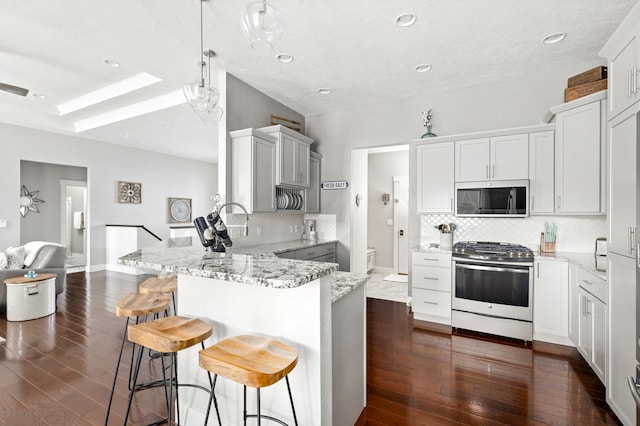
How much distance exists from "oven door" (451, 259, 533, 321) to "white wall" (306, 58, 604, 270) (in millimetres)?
1022

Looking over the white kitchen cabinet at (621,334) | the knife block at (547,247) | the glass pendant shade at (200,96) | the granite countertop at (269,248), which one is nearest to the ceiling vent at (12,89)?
the glass pendant shade at (200,96)

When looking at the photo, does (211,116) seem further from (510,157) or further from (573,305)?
(573,305)

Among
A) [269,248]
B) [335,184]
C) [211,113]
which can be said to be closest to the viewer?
[211,113]

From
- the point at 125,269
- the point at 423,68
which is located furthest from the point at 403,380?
the point at 125,269

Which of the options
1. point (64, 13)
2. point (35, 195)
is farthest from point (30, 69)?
point (35, 195)

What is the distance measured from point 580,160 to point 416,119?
196 cm

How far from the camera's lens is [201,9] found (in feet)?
7.75

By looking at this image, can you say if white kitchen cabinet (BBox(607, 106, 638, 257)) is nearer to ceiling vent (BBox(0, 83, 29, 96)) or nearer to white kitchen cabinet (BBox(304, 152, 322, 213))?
white kitchen cabinet (BBox(304, 152, 322, 213))

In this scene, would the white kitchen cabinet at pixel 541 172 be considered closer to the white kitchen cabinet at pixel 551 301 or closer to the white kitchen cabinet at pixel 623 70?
the white kitchen cabinet at pixel 551 301

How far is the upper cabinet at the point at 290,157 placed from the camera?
3.89 meters

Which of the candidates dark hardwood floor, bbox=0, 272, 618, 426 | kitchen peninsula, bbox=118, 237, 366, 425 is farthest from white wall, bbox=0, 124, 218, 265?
kitchen peninsula, bbox=118, 237, 366, 425

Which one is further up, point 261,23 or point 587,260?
point 261,23

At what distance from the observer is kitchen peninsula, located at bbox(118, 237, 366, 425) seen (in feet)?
4.55

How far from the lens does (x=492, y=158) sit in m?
3.57
